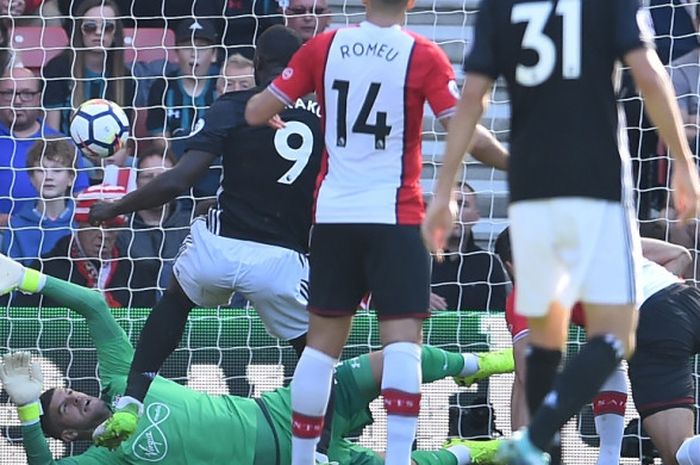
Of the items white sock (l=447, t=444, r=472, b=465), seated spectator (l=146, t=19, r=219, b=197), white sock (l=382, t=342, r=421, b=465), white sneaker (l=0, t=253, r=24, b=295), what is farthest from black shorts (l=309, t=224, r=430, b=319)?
seated spectator (l=146, t=19, r=219, b=197)

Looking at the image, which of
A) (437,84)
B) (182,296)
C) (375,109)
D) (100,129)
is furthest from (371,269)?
(100,129)

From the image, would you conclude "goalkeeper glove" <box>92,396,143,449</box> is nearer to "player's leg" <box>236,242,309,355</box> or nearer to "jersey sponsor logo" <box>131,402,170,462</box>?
"jersey sponsor logo" <box>131,402,170,462</box>

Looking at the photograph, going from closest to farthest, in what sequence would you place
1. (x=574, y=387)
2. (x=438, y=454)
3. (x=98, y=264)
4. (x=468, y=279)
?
(x=574, y=387) → (x=438, y=454) → (x=468, y=279) → (x=98, y=264)

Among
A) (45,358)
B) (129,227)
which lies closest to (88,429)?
(45,358)

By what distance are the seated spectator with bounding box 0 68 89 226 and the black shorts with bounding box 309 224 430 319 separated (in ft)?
13.1

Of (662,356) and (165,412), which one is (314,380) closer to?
(165,412)

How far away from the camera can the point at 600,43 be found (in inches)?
177

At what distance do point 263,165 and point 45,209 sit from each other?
9.38 ft

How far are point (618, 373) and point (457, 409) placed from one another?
5.12 feet

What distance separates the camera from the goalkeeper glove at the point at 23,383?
6684mm

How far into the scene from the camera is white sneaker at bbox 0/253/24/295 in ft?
21.7

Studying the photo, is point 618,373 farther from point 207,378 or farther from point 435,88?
point 207,378

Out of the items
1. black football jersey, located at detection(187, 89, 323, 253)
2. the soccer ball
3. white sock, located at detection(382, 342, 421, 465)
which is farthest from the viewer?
the soccer ball

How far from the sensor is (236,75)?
9117 millimetres
